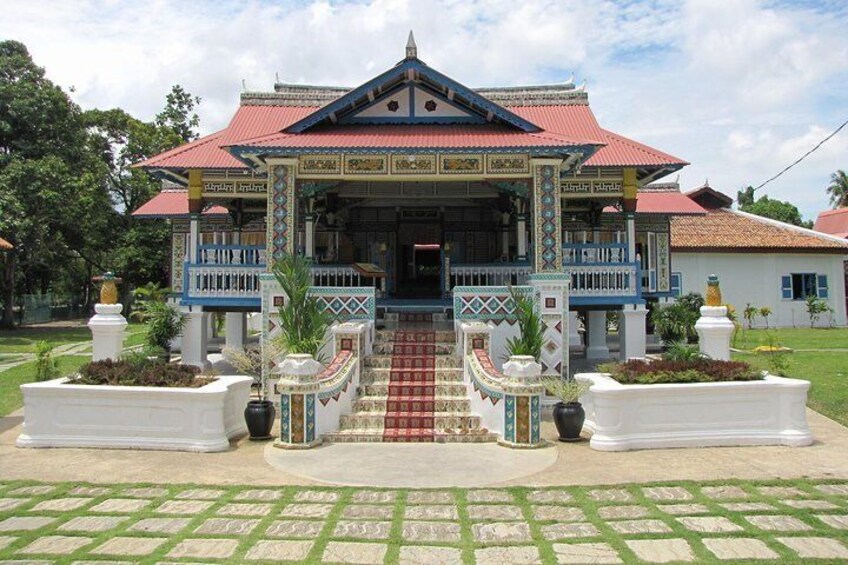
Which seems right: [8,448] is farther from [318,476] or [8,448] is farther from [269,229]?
[269,229]

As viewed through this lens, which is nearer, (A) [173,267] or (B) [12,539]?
(B) [12,539]

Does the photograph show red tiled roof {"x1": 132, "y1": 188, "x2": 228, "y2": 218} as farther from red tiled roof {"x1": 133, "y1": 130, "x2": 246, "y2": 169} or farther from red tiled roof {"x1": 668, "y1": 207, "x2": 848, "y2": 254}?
red tiled roof {"x1": 668, "y1": 207, "x2": 848, "y2": 254}

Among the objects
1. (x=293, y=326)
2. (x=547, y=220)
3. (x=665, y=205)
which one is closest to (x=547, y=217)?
(x=547, y=220)

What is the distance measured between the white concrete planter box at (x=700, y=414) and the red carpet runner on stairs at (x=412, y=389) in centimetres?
233

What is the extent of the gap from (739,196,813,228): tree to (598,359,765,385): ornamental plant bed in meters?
42.8

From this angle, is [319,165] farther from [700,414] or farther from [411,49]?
[700,414]

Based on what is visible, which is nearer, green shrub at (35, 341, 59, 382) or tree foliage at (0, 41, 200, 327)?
green shrub at (35, 341, 59, 382)

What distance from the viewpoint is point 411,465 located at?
25.9 ft

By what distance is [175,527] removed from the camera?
18.7ft

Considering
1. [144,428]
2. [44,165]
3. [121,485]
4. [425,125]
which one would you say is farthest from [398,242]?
[44,165]

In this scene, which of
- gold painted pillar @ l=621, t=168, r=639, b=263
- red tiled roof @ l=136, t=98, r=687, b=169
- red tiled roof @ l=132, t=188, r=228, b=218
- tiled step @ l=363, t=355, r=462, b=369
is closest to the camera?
tiled step @ l=363, t=355, r=462, b=369

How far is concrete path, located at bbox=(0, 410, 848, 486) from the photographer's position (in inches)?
287

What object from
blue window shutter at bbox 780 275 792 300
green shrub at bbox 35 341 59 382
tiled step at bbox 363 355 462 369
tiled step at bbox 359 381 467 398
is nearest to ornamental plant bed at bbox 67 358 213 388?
tiled step at bbox 359 381 467 398

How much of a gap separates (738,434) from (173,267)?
16.2 metres
